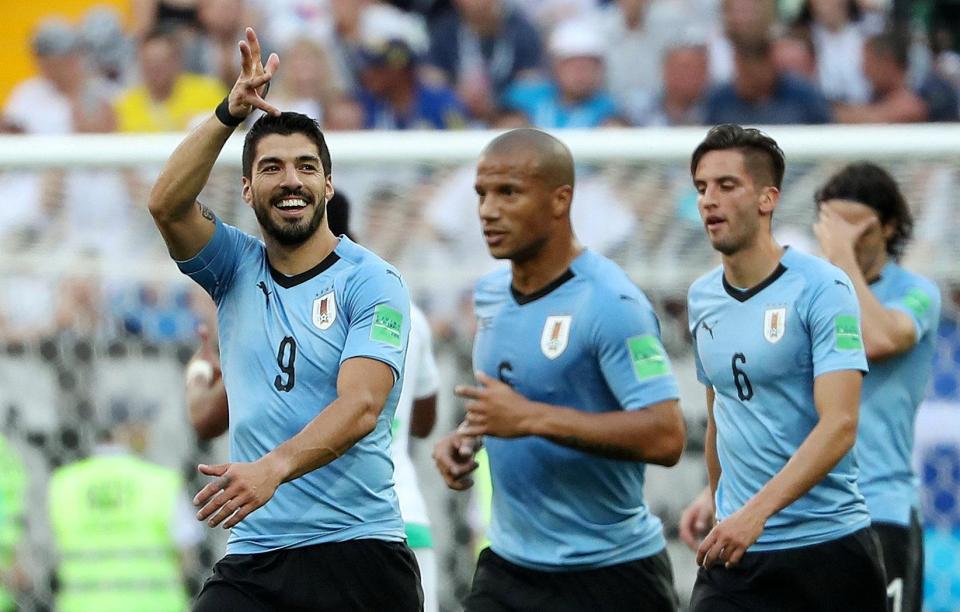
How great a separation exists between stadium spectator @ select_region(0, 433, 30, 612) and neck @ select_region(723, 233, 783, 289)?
396 cm

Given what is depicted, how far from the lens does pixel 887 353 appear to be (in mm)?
5547

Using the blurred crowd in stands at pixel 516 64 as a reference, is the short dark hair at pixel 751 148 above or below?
below

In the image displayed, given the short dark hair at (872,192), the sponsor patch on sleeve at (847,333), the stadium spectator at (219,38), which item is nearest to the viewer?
the sponsor patch on sleeve at (847,333)

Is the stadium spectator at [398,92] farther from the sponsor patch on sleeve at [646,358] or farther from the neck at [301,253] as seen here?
the neck at [301,253]

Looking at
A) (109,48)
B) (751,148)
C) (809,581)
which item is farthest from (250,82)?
(109,48)

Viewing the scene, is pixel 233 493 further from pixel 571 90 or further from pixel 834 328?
pixel 571 90

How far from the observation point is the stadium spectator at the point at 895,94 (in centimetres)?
938

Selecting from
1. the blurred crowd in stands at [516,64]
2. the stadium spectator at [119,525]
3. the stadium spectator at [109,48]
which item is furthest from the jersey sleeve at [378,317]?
the stadium spectator at [109,48]

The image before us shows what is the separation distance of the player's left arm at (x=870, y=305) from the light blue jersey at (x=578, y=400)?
861 millimetres

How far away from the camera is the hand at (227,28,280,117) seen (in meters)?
4.34

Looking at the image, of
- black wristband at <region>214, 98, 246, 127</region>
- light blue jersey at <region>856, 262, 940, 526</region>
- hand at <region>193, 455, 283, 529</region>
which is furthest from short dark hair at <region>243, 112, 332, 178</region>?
light blue jersey at <region>856, 262, 940, 526</region>

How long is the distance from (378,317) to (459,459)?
0.57 metres

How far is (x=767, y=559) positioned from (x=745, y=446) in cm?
33

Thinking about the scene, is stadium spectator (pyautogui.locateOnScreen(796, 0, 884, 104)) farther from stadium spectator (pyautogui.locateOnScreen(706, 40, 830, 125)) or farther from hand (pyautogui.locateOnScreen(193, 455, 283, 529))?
hand (pyautogui.locateOnScreen(193, 455, 283, 529))
